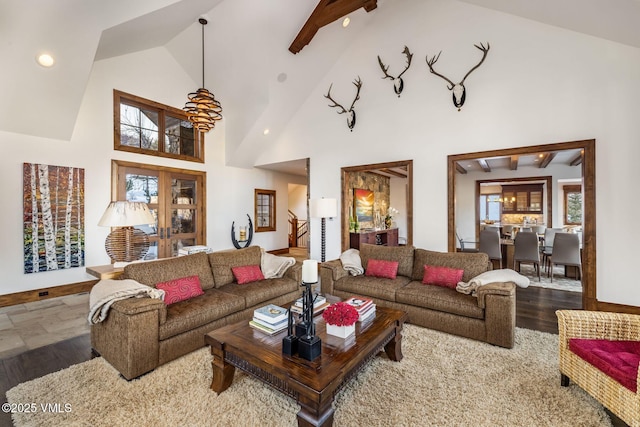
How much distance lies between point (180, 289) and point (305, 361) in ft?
5.84

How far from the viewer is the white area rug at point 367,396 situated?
5.92 ft

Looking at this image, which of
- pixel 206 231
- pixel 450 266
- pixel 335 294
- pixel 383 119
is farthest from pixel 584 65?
pixel 206 231

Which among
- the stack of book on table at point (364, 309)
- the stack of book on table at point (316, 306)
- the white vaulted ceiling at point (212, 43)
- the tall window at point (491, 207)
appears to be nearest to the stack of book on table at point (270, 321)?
the stack of book on table at point (316, 306)

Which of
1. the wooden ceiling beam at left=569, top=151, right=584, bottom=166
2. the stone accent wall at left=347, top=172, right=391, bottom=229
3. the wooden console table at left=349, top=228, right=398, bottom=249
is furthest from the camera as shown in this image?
the stone accent wall at left=347, top=172, right=391, bottom=229

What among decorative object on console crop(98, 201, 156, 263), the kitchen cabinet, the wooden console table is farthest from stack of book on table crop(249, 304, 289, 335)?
the kitchen cabinet

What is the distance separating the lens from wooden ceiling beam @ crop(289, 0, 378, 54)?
13.0 feet

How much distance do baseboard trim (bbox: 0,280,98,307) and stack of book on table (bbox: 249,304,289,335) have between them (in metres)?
4.26

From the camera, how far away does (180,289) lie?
2898mm

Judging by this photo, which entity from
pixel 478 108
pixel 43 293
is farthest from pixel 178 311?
pixel 478 108

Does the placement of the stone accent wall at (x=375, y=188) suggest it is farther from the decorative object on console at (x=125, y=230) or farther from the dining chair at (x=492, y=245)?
the decorative object on console at (x=125, y=230)

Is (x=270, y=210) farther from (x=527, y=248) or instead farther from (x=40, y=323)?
(x=527, y=248)

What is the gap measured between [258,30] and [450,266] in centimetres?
472

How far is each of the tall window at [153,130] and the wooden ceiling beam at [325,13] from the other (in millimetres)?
3052

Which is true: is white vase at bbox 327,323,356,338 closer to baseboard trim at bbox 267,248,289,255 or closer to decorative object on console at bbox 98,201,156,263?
decorative object on console at bbox 98,201,156,263
